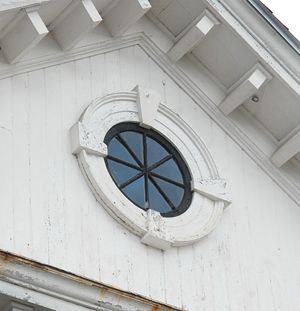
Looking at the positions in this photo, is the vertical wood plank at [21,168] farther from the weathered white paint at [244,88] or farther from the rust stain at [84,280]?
the weathered white paint at [244,88]

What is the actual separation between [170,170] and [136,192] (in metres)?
0.47

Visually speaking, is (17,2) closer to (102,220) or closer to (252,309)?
(102,220)

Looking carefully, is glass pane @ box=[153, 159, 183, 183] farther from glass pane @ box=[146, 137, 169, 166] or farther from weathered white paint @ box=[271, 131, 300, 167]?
weathered white paint @ box=[271, 131, 300, 167]

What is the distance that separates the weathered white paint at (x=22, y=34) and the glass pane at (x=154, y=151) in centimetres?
124

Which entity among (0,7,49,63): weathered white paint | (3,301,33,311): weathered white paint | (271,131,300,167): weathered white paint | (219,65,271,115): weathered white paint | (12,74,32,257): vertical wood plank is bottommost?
(3,301,33,311): weathered white paint

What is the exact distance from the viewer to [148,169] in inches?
409

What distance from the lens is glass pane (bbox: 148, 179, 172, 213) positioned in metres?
10.3

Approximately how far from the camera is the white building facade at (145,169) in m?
9.34

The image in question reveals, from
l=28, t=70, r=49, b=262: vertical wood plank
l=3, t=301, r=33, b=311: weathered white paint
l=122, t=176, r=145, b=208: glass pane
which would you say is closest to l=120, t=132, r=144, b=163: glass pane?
l=122, t=176, r=145, b=208: glass pane

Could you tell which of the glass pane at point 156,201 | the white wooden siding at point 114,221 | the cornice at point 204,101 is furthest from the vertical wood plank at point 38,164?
the glass pane at point 156,201

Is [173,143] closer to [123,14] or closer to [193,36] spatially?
[193,36]

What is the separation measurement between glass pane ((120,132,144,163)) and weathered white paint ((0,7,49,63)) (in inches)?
40.7

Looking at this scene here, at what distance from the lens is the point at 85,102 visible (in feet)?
33.8

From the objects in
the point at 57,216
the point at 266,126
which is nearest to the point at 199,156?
the point at 266,126
